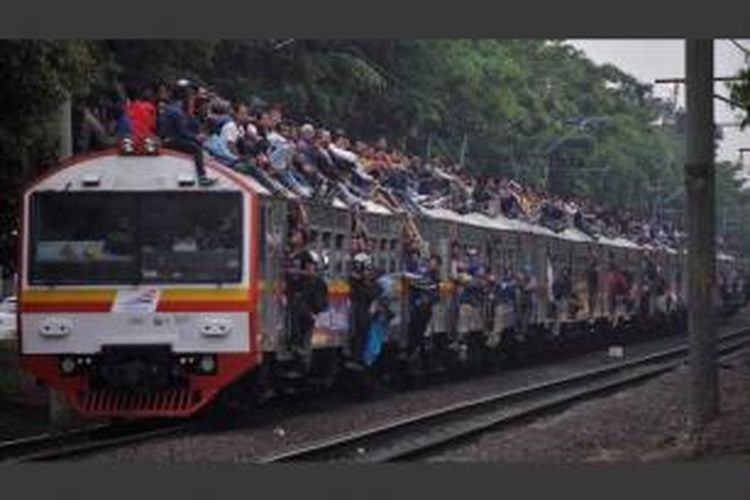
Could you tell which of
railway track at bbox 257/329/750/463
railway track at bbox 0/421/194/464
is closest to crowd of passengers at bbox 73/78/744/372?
railway track at bbox 257/329/750/463

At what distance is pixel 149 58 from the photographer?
22375mm

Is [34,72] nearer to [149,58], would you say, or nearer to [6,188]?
[6,188]

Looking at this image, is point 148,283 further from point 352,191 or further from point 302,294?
point 352,191

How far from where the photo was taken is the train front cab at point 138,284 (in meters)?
16.6

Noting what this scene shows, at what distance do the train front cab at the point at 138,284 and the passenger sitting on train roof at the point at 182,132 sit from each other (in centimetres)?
10

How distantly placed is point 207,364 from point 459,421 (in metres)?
3.12

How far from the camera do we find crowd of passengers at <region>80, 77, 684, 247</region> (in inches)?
689

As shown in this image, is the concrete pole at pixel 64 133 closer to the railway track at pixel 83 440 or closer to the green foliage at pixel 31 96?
the green foliage at pixel 31 96

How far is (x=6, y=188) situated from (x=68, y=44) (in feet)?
6.68

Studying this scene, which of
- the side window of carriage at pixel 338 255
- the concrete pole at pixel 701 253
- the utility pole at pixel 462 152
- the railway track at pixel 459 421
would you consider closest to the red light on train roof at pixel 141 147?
the side window of carriage at pixel 338 255

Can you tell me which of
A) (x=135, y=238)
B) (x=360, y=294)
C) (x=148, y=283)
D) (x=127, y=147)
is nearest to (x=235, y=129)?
(x=127, y=147)

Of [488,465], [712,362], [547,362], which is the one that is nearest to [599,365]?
[547,362]

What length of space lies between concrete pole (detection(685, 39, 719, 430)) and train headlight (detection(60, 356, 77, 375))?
5.86 metres

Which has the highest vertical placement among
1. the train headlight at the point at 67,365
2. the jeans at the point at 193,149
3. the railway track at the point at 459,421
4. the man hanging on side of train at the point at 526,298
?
the jeans at the point at 193,149
